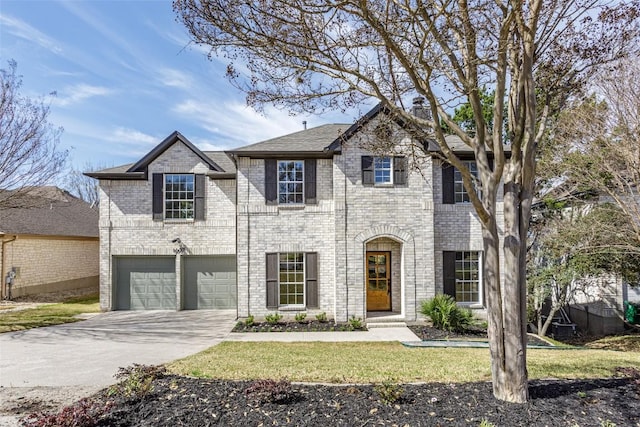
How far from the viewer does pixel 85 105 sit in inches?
529

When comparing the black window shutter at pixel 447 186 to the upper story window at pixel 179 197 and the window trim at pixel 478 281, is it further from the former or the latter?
the upper story window at pixel 179 197

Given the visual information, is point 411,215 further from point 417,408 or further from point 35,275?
point 35,275

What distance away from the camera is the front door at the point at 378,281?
43.5 feet

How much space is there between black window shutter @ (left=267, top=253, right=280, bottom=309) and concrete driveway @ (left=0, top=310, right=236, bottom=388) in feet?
4.60

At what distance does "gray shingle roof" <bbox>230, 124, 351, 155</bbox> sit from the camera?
40.4 ft

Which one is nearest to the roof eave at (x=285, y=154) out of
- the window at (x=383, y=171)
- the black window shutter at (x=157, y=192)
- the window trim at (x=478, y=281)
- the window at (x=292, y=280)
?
the window at (x=383, y=171)

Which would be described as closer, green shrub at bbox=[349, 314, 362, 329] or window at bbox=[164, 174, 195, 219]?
green shrub at bbox=[349, 314, 362, 329]

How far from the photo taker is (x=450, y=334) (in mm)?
10812

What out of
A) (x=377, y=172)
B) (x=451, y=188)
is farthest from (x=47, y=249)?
(x=451, y=188)

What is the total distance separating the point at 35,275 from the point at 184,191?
10.2m

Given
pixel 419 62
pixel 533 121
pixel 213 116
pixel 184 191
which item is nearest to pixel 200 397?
pixel 419 62

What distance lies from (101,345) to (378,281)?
8.41 metres

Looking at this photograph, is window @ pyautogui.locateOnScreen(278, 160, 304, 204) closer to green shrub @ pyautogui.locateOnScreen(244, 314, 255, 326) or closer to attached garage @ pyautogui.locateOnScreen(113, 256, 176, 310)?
green shrub @ pyautogui.locateOnScreen(244, 314, 255, 326)

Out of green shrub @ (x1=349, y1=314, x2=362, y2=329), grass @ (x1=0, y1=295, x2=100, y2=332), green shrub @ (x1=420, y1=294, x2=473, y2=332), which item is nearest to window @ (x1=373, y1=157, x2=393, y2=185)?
green shrub @ (x1=420, y1=294, x2=473, y2=332)
